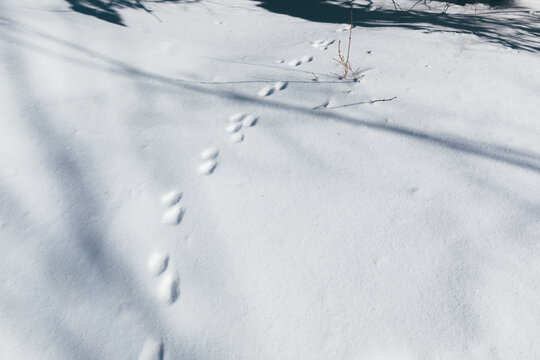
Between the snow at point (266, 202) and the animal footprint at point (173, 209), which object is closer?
the snow at point (266, 202)

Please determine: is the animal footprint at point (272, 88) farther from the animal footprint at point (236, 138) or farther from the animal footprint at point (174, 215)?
the animal footprint at point (174, 215)

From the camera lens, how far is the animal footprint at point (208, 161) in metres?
1.17

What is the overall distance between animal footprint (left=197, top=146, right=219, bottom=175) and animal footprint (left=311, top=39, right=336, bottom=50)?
103cm

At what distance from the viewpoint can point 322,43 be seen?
6.56 feet

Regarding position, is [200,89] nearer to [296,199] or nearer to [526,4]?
[296,199]

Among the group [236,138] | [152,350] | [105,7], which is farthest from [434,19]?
[152,350]

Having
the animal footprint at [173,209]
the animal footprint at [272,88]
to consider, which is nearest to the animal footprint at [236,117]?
the animal footprint at [272,88]

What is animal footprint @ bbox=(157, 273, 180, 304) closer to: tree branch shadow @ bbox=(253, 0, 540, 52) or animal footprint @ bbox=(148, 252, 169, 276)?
animal footprint @ bbox=(148, 252, 169, 276)

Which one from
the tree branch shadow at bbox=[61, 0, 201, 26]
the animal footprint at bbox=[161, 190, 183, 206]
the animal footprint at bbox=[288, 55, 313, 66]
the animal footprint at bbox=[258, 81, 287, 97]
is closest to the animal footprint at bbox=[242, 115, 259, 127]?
the animal footprint at bbox=[258, 81, 287, 97]

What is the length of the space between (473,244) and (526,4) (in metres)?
2.45

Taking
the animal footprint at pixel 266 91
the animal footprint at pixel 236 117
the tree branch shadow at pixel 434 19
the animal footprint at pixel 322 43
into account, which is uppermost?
the tree branch shadow at pixel 434 19

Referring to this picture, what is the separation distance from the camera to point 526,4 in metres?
2.52

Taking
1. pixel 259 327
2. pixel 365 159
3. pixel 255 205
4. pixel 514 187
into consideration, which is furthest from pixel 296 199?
pixel 514 187

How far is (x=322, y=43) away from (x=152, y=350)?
1.74 m
